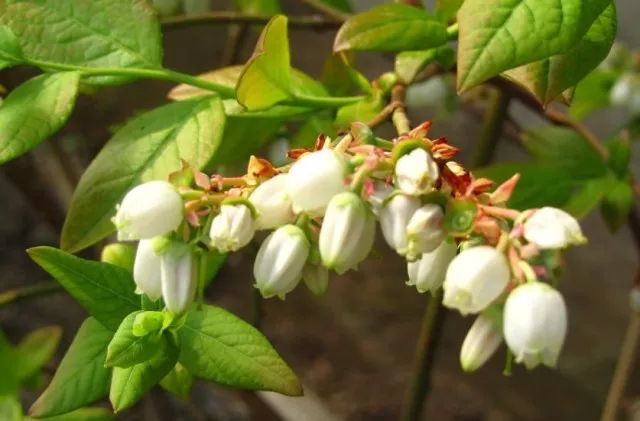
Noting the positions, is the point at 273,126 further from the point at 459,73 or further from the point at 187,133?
the point at 459,73

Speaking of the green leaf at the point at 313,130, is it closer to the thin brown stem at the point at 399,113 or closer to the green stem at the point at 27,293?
the thin brown stem at the point at 399,113

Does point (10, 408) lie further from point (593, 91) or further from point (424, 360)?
point (593, 91)

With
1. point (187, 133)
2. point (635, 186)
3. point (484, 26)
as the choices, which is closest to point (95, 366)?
point (187, 133)

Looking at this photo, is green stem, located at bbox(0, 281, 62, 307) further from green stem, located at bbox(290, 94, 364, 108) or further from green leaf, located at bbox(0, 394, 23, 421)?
green stem, located at bbox(290, 94, 364, 108)

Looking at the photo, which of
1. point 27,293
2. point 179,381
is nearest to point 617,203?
point 179,381

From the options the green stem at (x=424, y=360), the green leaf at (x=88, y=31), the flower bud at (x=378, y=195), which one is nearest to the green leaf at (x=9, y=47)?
the green leaf at (x=88, y=31)

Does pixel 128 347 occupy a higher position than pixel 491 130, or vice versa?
pixel 128 347

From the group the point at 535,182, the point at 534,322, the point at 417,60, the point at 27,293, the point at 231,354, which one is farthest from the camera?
the point at 27,293
